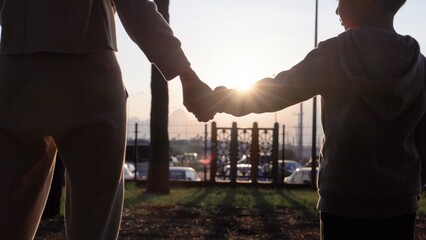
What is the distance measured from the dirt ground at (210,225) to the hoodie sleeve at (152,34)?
452 cm

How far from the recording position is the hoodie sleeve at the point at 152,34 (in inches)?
96.9

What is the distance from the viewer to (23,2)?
229 centimetres

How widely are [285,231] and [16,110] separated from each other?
18.5 feet

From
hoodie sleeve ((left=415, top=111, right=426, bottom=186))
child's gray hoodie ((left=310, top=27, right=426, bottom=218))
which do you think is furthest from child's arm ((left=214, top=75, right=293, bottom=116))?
hoodie sleeve ((left=415, top=111, right=426, bottom=186))

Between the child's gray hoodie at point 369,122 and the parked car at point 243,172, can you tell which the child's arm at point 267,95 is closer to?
the child's gray hoodie at point 369,122

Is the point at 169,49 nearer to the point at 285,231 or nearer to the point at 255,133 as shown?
the point at 285,231

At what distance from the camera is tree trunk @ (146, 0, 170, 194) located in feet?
45.4

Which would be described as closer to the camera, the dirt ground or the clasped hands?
the clasped hands

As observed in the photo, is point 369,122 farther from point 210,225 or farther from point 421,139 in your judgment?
point 210,225

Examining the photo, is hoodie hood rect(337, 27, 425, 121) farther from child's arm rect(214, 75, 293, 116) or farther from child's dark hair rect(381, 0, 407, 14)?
child's arm rect(214, 75, 293, 116)

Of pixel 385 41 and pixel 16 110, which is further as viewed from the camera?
pixel 385 41

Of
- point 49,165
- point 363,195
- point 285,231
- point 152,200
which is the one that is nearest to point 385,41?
point 363,195

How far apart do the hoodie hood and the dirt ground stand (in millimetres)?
4734

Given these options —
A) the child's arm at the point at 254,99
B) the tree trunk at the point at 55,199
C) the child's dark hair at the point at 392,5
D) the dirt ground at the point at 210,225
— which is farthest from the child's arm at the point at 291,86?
the tree trunk at the point at 55,199
